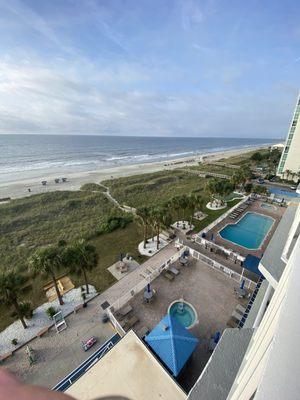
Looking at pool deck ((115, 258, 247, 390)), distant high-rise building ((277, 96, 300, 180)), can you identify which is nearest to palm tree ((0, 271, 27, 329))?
pool deck ((115, 258, 247, 390))

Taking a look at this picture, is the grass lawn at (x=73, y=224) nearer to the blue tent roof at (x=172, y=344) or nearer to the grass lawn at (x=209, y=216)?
the grass lawn at (x=209, y=216)

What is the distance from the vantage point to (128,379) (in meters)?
8.83

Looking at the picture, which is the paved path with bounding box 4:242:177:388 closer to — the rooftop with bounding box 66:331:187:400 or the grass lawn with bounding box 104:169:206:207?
the rooftop with bounding box 66:331:187:400

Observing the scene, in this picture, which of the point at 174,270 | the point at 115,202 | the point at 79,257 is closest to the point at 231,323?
the point at 174,270

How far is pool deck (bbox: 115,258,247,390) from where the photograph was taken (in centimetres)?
1164

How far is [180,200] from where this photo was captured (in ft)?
77.0

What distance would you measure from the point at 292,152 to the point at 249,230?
28812mm

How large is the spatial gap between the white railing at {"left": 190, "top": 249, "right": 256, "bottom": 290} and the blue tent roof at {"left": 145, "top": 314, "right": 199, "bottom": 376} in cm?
743

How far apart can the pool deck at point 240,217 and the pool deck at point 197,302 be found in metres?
5.23

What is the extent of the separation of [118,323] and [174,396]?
5.37 metres

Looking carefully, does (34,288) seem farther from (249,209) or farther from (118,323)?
(249,209)

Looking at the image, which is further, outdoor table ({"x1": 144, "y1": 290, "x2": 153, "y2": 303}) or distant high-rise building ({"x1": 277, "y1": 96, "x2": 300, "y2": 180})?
distant high-rise building ({"x1": 277, "y1": 96, "x2": 300, "y2": 180})

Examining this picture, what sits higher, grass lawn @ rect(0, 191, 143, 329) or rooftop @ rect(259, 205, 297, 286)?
rooftop @ rect(259, 205, 297, 286)

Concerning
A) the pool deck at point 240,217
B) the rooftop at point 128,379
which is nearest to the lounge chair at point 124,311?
the rooftop at point 128,379
